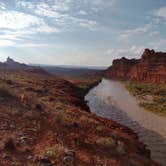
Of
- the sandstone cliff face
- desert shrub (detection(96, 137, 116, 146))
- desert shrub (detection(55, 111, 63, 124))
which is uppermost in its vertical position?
the sandstone cliff face

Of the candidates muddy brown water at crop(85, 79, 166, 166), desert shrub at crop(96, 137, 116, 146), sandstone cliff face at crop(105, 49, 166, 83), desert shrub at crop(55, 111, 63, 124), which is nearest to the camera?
desert shrub at crop(96, 137, 116, 146)

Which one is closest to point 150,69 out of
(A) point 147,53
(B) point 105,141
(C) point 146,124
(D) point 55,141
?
(A) point 147,53

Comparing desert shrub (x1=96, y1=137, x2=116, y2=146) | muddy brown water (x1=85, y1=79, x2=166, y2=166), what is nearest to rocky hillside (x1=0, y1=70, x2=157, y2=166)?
desert shrub (x1=96, y1=137, x2=116, y2=146)

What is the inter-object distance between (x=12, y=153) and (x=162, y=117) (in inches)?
808

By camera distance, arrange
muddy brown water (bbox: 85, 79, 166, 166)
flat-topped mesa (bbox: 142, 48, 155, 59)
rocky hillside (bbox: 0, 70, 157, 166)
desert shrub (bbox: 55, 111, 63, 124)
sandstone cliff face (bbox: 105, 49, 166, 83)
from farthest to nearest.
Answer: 1. flat-topped mesa (bbox: 142, 48, 155, 59)
2. sandstone cliff face (bbox: 105, 49, 166, 83)
3. muddy brown water (bbox: 85, 79, 166, 166)
4. desert shrub (bbox: 55, 111, 63, 124)
5. rocky hillside (bbox: 0, 70, 157, 166)

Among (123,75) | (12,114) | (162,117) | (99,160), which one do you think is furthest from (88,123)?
(123,75)

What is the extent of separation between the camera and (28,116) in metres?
16.8

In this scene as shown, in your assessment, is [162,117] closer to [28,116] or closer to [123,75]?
[28,116]

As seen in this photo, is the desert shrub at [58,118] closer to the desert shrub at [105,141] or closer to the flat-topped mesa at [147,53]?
the desert shrub at [105,141]

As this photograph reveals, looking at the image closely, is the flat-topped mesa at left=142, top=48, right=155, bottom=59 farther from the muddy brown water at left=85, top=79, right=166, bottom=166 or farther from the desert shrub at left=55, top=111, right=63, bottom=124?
the desert shrub at left=55, top=111, right=63, bottom=124

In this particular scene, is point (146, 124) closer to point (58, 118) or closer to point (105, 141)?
point (58, 118)

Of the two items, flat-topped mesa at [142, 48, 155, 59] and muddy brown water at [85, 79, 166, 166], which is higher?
flat-topped mesa at [142, 48, 155, 59]

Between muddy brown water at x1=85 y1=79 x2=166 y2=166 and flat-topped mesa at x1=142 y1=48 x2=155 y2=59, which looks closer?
muddy brown water at x1=85 y1=79 x2=166 y2=166

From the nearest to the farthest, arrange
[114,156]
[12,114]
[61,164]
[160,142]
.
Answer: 1. [61,164]
2. [114,156]
3. [12,114]
4. [160,142]
